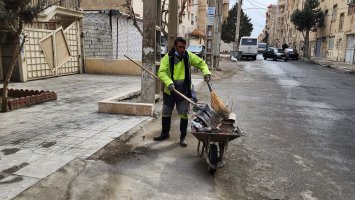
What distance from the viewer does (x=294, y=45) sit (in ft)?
189

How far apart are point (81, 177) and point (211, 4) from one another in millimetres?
15899

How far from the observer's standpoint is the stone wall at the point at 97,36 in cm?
1666

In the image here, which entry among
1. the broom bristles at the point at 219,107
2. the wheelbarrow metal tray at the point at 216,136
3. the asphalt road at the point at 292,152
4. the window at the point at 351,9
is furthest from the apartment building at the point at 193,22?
the wheelbarrow metal tray at the point at 216,136

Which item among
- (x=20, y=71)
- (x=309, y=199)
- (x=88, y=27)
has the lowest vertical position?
(x=309, y=199)

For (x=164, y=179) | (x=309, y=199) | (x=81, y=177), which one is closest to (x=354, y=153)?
(x=309, y=199)

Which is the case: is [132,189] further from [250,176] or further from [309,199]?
[309,199]

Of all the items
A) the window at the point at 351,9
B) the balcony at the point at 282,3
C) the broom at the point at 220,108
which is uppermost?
the balcony at the point at 282,3

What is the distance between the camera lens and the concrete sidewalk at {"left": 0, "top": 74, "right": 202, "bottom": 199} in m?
4.04

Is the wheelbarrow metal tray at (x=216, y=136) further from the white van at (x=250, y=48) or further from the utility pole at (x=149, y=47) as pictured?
the white van at (x=250, y=48)

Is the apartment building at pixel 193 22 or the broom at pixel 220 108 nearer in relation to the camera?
the broom at pixel 220 108

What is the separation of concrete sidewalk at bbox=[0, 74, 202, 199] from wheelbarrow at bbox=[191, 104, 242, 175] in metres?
1.61

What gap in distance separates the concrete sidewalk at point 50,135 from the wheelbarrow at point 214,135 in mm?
1615

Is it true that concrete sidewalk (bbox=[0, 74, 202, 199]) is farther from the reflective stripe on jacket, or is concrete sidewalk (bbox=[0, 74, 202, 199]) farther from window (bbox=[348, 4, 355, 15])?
window (bbox=[348, 4, 355, 15])

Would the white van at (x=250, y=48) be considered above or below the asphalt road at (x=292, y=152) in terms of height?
above
